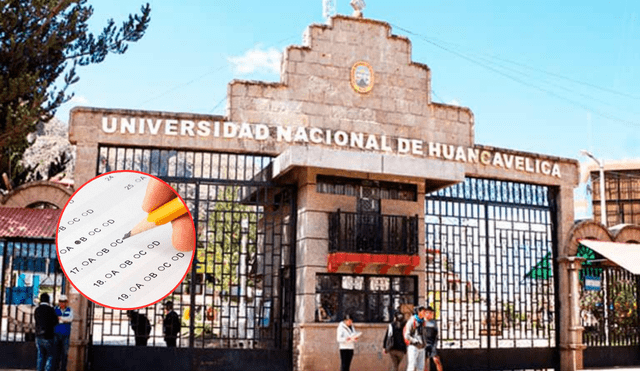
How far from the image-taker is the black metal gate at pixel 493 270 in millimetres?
17578

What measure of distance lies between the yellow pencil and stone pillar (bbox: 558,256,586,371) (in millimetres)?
10915

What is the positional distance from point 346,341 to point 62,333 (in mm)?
5408

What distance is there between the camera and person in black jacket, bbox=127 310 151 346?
15.3 m

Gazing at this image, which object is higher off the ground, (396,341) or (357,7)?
(357,7)

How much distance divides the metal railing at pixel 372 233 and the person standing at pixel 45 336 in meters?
5.80

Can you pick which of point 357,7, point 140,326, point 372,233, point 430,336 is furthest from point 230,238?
point 357,7

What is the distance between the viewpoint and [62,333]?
44.7ft

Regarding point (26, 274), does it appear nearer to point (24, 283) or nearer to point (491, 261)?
point (24, 283)

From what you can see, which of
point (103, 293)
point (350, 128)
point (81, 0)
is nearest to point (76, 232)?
point (103, 293)

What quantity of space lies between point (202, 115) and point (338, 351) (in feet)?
19.3

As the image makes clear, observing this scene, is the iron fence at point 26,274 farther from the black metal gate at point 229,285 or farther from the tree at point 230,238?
the tree at point 230,238

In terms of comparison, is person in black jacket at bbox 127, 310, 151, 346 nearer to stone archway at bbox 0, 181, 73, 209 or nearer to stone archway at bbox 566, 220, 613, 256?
stone archway at bbox 0, 181, 73, 209

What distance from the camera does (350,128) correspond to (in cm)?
1667

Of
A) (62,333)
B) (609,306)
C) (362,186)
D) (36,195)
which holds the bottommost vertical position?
(62,333)
